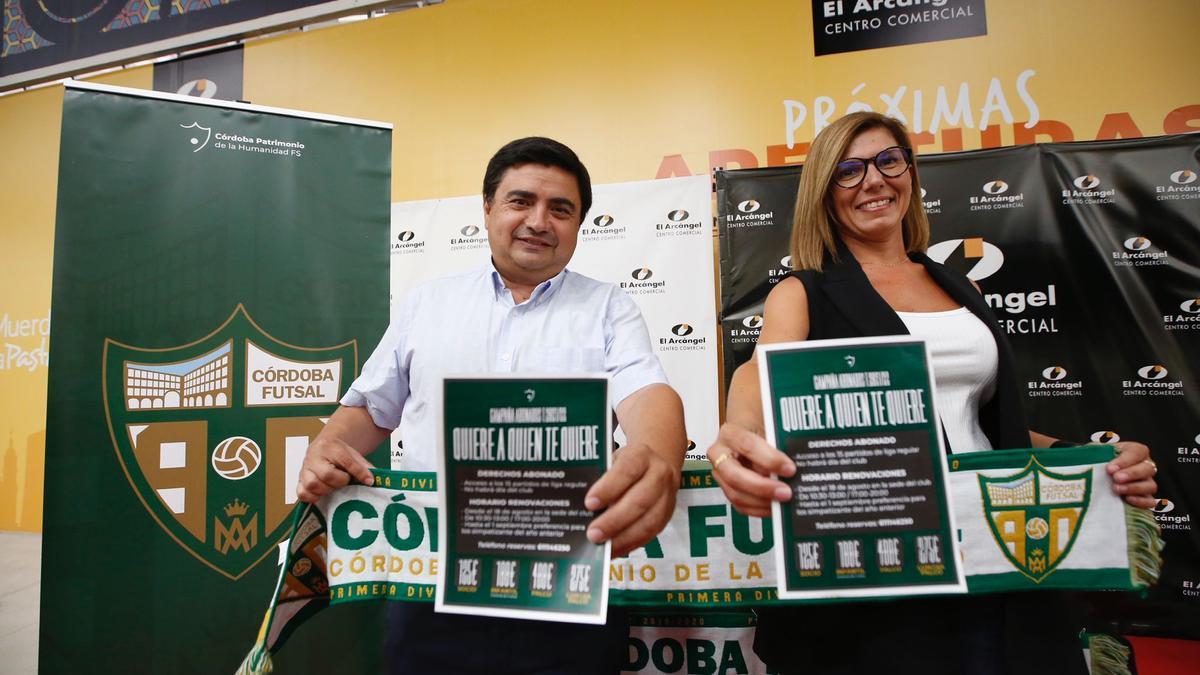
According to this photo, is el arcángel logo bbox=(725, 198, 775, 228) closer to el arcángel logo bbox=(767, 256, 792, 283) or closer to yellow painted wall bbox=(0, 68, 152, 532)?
el arcángel logo bbox=(767, 256, 792, 283)

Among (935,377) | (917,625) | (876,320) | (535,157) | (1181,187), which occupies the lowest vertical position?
(917,625)

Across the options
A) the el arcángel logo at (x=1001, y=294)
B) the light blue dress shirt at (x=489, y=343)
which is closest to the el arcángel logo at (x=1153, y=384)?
the el arcángel logo at (x=1001, y=294)

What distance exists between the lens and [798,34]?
3236 mm

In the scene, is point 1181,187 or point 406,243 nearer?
point 1181,187

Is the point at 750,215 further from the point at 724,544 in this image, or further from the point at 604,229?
the point at 724,544

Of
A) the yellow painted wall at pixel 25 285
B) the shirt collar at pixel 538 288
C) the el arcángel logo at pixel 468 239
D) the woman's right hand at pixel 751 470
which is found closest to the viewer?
the woman's right hand at pixel 751 470

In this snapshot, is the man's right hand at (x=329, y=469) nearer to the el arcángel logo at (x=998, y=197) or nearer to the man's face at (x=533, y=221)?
the man's face at (x=533, y=221)

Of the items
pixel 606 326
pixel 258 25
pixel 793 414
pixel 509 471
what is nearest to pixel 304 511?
pixel 509 471

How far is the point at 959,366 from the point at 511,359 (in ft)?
2.96

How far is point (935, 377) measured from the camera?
105cm

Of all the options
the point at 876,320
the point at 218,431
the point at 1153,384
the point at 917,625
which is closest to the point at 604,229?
the point at 218,431

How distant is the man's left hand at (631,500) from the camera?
0.92 meters

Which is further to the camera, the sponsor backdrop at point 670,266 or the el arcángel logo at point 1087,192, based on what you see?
the sponsor backdrop at point 670,266

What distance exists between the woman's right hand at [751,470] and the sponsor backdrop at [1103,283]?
241 cm
